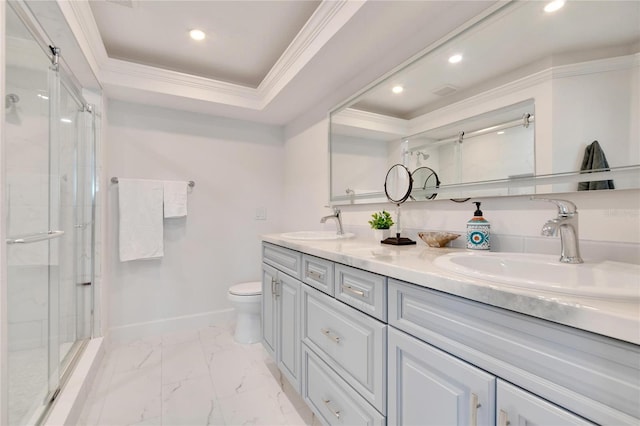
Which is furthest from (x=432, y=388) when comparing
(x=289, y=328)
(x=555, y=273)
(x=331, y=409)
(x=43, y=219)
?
(x=43, y=219)

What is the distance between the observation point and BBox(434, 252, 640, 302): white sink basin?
55 centimetres

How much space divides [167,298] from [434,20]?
280cm

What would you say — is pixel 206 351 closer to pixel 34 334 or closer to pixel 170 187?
pixel 34 334

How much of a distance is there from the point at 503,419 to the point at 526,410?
60 mm

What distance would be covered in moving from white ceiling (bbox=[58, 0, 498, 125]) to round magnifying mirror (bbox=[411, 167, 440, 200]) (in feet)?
2.07

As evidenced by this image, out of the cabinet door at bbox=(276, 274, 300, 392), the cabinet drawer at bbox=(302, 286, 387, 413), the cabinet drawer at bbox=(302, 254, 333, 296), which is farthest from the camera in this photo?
the cabinet door at bbox=(276, 274, 300, 392)

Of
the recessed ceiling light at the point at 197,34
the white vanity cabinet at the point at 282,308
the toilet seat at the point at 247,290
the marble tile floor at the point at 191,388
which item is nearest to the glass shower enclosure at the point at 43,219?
the marble tile floor at the point at 191,388

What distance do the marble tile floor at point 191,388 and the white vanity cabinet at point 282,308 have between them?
189 mm

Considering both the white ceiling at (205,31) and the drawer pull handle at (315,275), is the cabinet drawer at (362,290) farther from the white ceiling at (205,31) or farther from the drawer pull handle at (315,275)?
the white ceiling at (205,31)

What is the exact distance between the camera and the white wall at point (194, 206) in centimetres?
242

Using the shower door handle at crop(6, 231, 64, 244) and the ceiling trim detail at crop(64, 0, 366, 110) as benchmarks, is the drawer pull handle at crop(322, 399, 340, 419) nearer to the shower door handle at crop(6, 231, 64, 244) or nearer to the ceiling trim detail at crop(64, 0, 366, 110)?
the shower door handle at crop(6, 231, 64, 244)

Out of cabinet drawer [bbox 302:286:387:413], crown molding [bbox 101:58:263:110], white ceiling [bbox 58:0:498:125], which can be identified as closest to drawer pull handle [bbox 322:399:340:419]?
cabinet drawer [bbox 302:286:387:413]

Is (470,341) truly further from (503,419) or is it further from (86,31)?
(86,31)

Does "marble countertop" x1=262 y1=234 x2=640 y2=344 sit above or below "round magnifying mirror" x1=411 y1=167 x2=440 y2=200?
below
